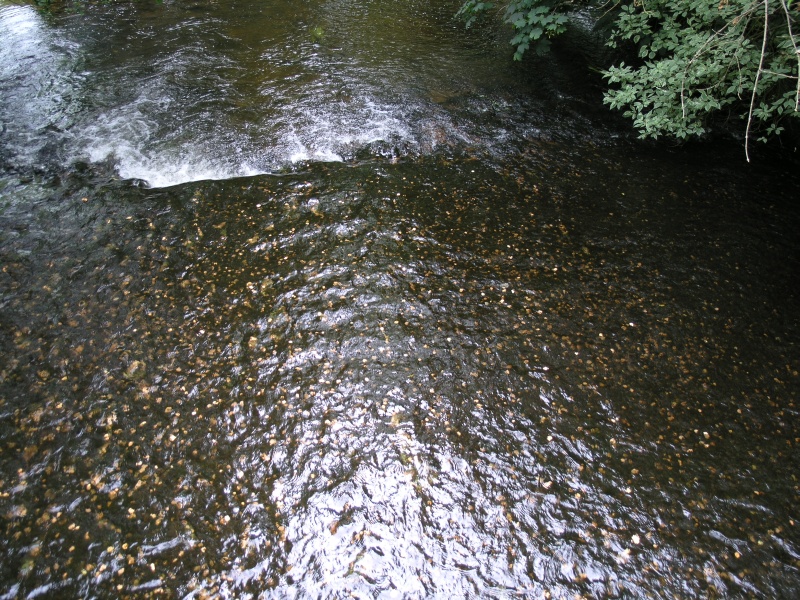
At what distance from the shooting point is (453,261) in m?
4.56

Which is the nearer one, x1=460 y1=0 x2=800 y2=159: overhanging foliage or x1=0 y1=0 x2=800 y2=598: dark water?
x1=0 y1=0 x2=800 y2=598: dark water

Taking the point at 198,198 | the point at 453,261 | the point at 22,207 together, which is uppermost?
the point at 453,261

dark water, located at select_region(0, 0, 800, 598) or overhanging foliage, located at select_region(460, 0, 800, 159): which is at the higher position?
overhanging foliage, located at select_region(460, 0, 800, 159)

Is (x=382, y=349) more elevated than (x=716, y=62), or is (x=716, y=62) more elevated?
(x=716, y=62)

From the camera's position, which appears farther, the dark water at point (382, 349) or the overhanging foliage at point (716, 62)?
the overhanging foliage at point (716, 62)

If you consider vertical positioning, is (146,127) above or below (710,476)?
below

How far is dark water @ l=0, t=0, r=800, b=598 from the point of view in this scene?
2758 millimetres

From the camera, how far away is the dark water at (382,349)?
2.76 metres

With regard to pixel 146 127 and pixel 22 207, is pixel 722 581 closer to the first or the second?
pixel 22 207

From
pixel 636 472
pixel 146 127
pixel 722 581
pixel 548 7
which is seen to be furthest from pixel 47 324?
pixel 548 7

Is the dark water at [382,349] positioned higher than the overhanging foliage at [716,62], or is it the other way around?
the overhanging foliage at [716,62]

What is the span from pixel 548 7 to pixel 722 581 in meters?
6.21

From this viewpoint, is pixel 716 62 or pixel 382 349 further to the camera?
pixel 716 62

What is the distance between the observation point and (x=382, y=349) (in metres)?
3.79
